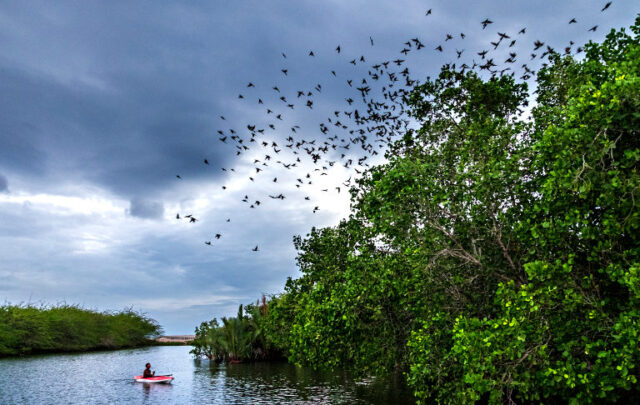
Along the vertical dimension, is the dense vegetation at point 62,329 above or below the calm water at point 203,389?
above

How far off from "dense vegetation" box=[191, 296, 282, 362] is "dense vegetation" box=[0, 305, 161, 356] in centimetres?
3007

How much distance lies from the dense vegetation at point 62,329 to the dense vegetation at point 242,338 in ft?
98.7

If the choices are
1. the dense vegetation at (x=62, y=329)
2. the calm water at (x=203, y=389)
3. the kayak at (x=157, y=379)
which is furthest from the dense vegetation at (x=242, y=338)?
the dense vegetation at (x=62, y=329)

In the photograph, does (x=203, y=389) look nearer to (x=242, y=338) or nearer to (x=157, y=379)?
(x=157, y=379)

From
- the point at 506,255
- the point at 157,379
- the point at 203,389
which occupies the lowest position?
the point at 203,389

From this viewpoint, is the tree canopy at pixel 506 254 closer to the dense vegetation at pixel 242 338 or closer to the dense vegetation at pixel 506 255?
the dense vegetation at pixel 506 255

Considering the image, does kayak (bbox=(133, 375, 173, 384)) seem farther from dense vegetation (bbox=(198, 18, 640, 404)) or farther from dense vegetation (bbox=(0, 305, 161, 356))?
dense vegetation (bbox=(0, 305, 161, 356))

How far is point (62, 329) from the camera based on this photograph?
79250 mm

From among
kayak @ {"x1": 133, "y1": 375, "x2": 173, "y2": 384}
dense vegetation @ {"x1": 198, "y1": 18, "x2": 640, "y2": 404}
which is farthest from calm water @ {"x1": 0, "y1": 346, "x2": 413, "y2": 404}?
dense vegetation @ {"x1": 198, "y1": 18, "x2": 640, "y2": 404}

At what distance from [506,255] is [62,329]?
275 feet

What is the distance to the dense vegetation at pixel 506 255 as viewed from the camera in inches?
474

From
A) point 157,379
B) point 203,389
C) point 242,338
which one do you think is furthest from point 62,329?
point 203,389

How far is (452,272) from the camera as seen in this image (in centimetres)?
1833

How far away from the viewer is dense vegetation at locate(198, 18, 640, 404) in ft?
39.5
